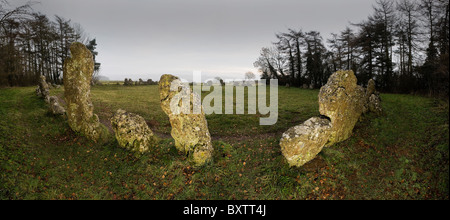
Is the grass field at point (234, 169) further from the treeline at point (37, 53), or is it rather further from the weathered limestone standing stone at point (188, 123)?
the treeline at point (37, 53)

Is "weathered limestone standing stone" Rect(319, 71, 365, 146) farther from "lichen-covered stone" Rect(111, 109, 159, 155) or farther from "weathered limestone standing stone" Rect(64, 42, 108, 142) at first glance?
"weathered limestone standing stone" Rect(64, 42, 108, 142)

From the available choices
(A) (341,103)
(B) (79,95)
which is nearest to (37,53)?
(B) (79,95)

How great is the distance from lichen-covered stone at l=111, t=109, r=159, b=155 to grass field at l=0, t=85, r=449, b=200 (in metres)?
0.41

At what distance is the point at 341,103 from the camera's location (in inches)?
412

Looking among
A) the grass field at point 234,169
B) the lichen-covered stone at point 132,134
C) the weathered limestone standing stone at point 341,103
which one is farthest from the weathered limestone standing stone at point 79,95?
the weathered limestone standing stone at point 341,103

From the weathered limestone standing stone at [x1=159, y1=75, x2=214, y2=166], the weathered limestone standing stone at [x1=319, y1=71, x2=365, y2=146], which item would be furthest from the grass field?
the weathered limestone standing stone at [x1=319, y1=71, x2=365, y2=146]

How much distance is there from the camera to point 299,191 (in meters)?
7.90

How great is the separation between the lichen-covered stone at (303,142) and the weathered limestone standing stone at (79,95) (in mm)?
10145

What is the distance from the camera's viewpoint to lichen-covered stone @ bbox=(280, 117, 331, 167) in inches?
340

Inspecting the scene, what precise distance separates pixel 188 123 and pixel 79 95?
7.13m

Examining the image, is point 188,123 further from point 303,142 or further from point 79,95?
point 79,95

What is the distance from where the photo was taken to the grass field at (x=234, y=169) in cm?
799

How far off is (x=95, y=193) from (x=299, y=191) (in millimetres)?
8177

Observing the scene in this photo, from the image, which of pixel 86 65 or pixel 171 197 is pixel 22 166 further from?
pixel 171 197
